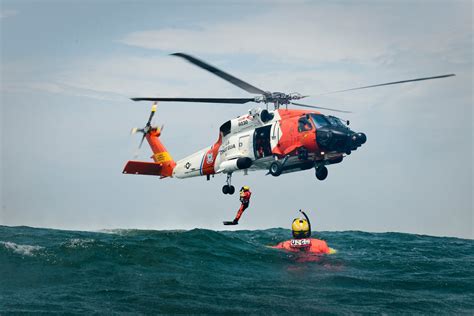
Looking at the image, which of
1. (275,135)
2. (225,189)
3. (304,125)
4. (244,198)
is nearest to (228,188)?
(225,189)

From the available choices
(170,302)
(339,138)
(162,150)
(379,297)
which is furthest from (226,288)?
(162,150)

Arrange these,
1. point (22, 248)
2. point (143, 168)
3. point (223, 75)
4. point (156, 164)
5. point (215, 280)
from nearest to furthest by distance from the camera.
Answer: point (215, 280) < point (223, 75) < point (22, 248) < point (143, 168) < point (156, 164)

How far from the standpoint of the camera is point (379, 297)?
1480 centimetres

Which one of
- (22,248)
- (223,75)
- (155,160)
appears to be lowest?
(22,248)

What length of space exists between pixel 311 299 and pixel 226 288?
2346 millimetres

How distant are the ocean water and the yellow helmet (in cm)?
97

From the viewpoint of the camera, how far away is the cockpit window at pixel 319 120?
58.6ft

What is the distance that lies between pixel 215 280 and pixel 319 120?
6.17 metres

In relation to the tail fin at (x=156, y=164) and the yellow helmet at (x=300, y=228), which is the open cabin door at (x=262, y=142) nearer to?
the yellow helmet at (x=300, y=228)

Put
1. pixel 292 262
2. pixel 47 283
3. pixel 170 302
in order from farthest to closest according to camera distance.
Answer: pixel 292 262
pixel 47 283
pixel 170 302

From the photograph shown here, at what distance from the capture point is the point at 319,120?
18.0m

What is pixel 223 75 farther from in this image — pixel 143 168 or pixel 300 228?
pixel 143 168

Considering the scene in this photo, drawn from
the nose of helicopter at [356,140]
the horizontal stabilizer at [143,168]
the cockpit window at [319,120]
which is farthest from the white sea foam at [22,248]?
the nose of helicopter at [356,140]

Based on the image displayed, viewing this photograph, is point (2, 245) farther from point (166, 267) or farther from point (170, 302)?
point (170, 302)
